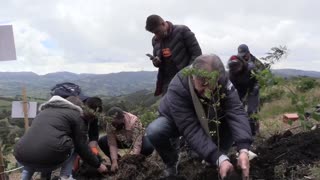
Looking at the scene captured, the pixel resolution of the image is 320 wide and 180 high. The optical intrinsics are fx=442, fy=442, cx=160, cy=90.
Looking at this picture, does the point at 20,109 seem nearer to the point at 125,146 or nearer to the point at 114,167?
the point at 125,146

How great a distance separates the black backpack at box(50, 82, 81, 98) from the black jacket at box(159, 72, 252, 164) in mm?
1314

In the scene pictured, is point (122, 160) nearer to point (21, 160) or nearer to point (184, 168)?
point (184, 168)

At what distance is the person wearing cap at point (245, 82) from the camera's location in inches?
231

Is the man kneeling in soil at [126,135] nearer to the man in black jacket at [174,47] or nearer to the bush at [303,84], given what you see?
the man in black jacket at [174,47]

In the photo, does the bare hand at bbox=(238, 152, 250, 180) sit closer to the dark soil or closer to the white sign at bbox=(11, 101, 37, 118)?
the dark soil

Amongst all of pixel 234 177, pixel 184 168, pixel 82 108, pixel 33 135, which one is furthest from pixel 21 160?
pixel 234 177

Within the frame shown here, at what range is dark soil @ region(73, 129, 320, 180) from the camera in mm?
3676

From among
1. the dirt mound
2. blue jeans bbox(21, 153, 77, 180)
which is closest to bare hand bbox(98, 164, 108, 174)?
blue jeans bbox(21, 153, 77, 180)

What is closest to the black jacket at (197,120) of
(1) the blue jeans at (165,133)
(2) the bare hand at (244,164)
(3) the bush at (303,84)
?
(2) the bare hand at (244,164)

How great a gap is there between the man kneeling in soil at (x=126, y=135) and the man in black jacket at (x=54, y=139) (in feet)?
2.26

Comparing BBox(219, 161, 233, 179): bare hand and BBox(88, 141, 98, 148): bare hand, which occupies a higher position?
BBox(219, 161, 233, 179): bare hand

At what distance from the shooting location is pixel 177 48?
16.9ft

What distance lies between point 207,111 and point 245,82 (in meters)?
2.69

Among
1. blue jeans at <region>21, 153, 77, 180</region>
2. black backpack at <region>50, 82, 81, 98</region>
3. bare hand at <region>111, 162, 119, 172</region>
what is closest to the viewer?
blue jeans at <region>21, 153, 77, 180</region>
